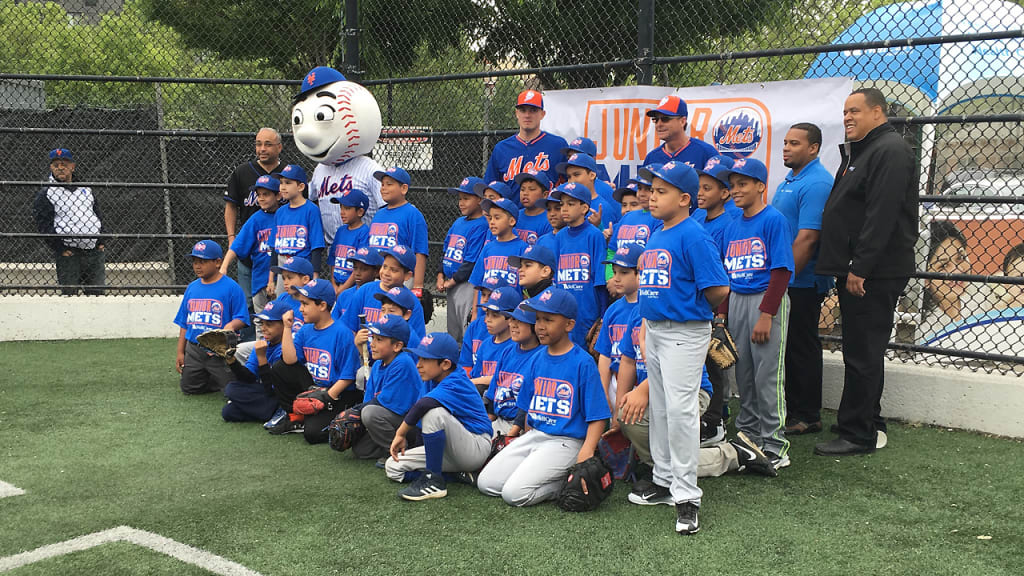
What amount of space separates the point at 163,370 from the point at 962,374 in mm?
6165

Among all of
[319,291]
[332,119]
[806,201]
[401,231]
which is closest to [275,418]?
[319,291]

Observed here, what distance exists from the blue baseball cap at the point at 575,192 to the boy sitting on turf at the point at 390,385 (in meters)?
1.30

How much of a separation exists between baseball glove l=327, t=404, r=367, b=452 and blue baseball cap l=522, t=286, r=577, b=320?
136cm

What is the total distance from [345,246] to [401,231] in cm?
51

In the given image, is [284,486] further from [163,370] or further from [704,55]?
[704,55]

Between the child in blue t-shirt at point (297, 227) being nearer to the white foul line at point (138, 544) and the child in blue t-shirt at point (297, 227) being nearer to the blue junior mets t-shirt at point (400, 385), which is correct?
the blue junior mets t-shirt at point (400, 385)

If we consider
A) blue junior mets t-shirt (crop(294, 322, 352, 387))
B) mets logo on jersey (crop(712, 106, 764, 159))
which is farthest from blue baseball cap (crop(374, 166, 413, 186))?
mets logo on jersey (crop(712, 106, 764, 159))

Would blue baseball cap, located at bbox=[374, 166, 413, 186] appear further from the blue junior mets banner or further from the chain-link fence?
the blue junior mets banner

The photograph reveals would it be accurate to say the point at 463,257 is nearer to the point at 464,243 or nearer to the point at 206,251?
the point at 464,243

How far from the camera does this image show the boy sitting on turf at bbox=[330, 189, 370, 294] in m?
6.61

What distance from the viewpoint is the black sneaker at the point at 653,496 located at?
4.25 meters

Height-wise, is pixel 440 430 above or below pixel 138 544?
above

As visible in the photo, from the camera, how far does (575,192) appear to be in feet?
17.5

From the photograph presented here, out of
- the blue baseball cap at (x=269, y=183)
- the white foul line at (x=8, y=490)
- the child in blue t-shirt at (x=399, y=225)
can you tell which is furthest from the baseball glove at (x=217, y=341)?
the white foul line at (x=8, y=490)
